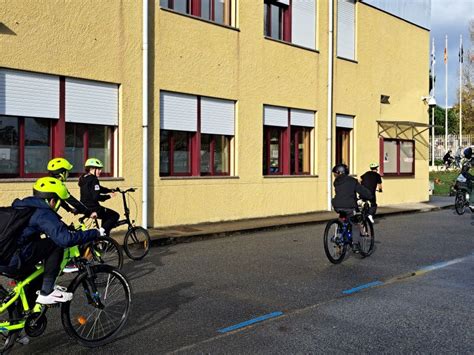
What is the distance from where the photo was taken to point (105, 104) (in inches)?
465

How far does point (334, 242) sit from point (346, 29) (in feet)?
39.8

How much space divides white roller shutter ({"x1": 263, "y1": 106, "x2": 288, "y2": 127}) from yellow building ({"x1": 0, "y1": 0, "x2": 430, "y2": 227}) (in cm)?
6

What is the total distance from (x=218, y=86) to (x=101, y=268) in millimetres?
9913

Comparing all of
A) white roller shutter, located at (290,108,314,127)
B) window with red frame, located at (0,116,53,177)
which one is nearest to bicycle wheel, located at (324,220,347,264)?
window with red frame, located at (0,116,53,177)

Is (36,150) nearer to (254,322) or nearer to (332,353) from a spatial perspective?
(254,322)

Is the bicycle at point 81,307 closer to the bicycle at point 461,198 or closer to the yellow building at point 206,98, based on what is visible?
the yellow building at point 206,98

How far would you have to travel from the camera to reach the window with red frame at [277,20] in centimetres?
1597

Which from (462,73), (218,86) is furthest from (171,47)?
(462,73)

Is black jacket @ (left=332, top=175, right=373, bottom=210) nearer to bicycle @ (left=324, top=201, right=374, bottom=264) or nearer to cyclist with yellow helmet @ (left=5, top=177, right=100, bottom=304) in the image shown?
bicycle @ (left=324, top=201, right=374, bottom=264)

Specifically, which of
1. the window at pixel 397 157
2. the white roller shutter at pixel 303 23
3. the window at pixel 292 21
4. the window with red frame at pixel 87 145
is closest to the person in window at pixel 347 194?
the window with red frame at pixel 87 145

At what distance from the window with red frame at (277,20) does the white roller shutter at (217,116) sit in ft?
9.93

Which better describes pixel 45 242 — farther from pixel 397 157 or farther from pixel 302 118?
pixel 397 157

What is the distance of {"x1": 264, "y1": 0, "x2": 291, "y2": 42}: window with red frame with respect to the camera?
1597 centimetres

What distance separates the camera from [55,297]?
445 cm
